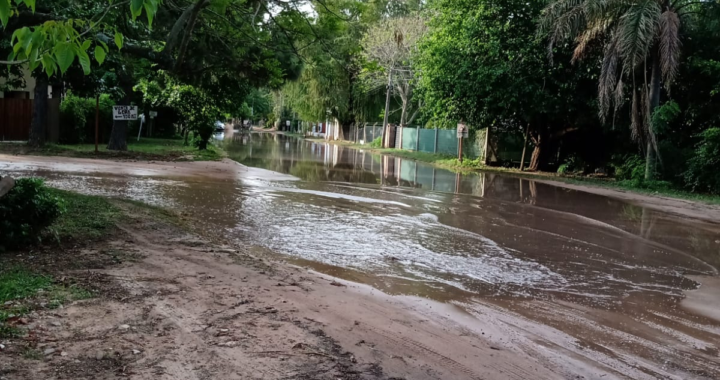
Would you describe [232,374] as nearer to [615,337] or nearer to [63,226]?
[615,337]

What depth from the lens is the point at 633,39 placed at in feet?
60.0

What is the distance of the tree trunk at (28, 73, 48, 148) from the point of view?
2256 cm

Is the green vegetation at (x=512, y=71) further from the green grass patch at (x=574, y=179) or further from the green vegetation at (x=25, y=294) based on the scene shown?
the green vegetation at (x=25, y=294)

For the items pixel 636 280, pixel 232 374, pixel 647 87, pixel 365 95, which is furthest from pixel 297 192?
pixel 365 95

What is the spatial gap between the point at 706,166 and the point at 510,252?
13502mm

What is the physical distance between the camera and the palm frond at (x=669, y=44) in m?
18.3

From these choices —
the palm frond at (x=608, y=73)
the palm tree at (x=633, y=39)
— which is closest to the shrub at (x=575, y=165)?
the palm tree at (x=633, y=39)

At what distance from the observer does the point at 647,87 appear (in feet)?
67.3

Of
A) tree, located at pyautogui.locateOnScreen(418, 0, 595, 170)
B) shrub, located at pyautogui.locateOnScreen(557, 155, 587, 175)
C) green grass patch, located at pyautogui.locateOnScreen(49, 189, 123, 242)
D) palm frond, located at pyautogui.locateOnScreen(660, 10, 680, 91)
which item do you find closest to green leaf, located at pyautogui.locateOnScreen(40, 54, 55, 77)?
green grass patch, located at pyautogui.locateOnScreen(49, 189, 123, 242)

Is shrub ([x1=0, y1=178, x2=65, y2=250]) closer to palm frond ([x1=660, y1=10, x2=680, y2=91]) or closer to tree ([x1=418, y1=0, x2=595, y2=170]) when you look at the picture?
palm frond ([x1=660, y1=10, x2=680, y2=91])

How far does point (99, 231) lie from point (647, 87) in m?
19.0

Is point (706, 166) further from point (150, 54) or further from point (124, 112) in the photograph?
point (124, 112)

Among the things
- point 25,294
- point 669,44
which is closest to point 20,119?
point 25,294

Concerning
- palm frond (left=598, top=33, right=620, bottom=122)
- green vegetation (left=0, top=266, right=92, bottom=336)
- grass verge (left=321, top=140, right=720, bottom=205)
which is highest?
palm frond (left=598, top=33, right=620, bottom=122)
